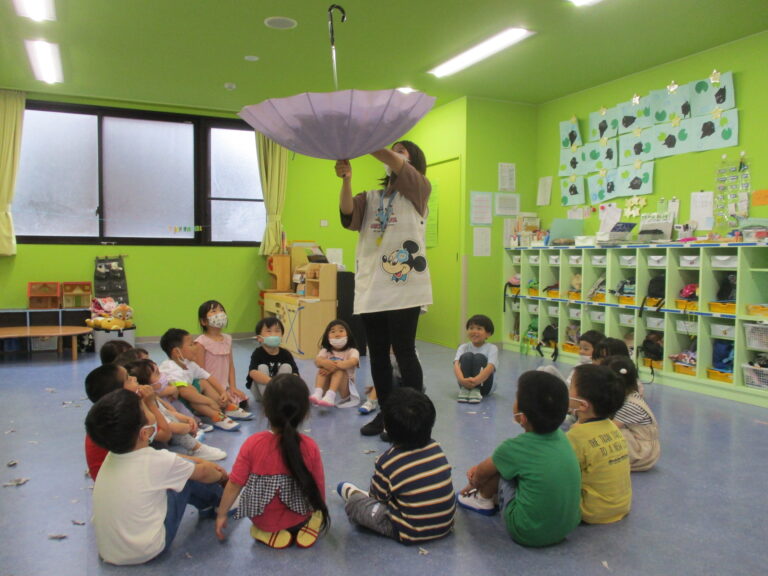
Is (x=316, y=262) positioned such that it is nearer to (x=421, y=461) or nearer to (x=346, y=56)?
(x=346, y=56)

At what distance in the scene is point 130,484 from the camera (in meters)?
1.73

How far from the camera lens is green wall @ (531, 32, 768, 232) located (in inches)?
168

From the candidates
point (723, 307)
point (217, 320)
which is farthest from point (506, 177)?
point (217, 320)

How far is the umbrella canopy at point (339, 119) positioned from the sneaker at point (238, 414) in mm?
1843

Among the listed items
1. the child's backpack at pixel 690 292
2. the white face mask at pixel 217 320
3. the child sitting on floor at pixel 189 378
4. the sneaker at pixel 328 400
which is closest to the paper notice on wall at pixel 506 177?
the child's backpack at pixel 690 292

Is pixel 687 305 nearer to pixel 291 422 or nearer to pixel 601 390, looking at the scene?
pixel 601 390

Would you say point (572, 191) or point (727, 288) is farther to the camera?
point (572, 191)

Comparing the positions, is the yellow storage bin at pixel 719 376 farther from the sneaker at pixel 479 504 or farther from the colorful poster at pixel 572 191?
the sneaker at pixel 479 504

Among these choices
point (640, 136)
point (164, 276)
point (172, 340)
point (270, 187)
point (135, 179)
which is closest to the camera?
point (172, 340)

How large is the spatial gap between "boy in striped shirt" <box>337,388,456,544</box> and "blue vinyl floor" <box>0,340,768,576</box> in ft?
0.25

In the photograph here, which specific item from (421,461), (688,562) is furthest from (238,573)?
(688,562)

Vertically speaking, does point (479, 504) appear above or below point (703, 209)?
below

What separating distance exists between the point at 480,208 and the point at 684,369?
2689 mm

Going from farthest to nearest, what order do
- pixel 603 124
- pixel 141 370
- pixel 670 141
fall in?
1. pixel 603 124
2. pixel 670 141
3. pixel 141 370
